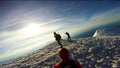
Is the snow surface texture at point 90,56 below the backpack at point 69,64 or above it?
below

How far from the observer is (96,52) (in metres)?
101

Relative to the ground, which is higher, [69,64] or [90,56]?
[69,64]

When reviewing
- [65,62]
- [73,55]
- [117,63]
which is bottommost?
[117,63]

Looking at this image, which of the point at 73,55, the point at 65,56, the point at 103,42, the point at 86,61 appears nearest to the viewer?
the point at 65,56

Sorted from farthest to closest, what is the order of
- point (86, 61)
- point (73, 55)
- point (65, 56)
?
1. point (73, 55)
2. point (86, 61)
3. point (65, 56)

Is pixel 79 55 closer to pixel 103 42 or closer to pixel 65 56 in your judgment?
pixel 103 42

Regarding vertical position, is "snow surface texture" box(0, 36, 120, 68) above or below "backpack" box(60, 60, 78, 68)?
below

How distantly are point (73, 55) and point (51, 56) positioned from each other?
10.0 m

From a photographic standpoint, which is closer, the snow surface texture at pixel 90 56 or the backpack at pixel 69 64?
the backpack at pixel 69 64

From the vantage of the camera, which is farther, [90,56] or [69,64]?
[90,56]

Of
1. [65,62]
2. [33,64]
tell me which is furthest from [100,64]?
[65,62]

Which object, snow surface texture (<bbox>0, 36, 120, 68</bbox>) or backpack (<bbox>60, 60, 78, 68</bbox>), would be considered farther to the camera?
snow surface texture (<bbox>0, 36, 120, 68</bbox>)

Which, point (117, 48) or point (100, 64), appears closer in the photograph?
point (100, 64)

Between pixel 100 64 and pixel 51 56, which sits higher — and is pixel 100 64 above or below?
below
